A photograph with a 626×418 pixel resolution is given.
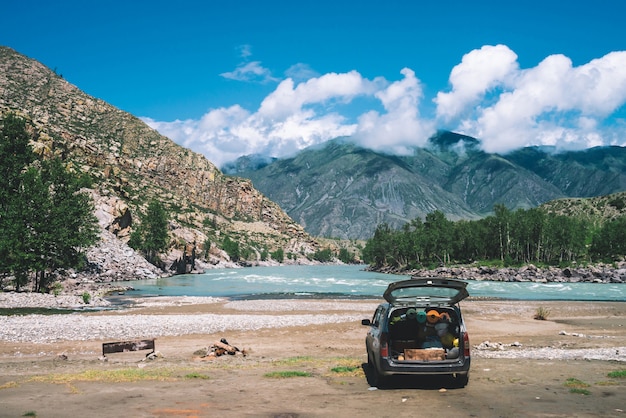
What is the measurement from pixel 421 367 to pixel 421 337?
1468 mm

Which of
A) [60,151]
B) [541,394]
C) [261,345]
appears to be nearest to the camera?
[541,394]

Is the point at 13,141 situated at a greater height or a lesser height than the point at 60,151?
lesser

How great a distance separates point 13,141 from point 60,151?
70312 millimetres

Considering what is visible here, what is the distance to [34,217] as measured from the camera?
5888cm

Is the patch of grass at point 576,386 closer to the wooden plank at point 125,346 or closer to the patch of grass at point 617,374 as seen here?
the patch of grass at point 617,374

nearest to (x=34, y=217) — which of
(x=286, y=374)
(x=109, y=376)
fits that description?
(x=109, y=376)

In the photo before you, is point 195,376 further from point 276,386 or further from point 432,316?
point 432,316

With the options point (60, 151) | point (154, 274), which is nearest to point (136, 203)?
point (60, 151)

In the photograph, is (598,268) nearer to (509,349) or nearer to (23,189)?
(509,349)

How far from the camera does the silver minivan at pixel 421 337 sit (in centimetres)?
1413

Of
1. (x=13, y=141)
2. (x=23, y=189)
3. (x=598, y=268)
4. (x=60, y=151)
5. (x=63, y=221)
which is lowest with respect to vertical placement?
(x=598, y=268)

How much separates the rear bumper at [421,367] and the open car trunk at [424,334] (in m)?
0.21

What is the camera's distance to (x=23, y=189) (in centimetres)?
6316

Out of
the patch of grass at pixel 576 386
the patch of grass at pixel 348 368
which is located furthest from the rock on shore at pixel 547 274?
the patch of grass at pixel 576 386
